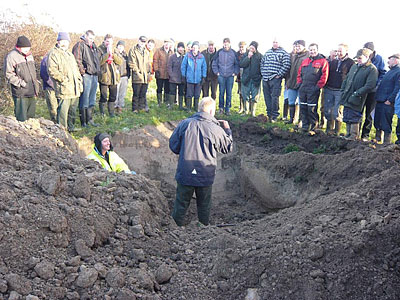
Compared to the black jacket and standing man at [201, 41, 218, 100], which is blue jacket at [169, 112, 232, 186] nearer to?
the black jacket

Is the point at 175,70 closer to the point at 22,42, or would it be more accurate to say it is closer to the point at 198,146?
the point at 22,42

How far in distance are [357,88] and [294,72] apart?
2141mm

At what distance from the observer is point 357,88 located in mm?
8898

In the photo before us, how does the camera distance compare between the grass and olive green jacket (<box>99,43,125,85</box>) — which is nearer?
the grass

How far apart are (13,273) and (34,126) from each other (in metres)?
4.75

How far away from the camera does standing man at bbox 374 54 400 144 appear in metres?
8.66

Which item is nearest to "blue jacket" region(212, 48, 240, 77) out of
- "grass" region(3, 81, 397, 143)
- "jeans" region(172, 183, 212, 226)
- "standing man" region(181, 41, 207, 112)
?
"standing man" region(181, 41, 207, 112)

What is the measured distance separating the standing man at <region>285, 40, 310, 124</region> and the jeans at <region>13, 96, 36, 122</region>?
276 inches

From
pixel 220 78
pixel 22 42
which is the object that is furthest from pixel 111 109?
pixel 220 78

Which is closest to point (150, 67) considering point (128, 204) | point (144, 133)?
point (144, 133)

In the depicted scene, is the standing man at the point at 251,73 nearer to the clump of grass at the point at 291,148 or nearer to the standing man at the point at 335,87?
the standing man at the point at 335,87

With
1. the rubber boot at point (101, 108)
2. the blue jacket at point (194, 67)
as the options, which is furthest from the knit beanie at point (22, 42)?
the blue jacket at point (194, 67)

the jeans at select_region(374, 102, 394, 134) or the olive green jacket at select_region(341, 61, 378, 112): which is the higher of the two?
the olive green jacket at select_region(341, 61, 378, 112)

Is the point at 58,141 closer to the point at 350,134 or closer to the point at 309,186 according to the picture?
the point at 309,186
